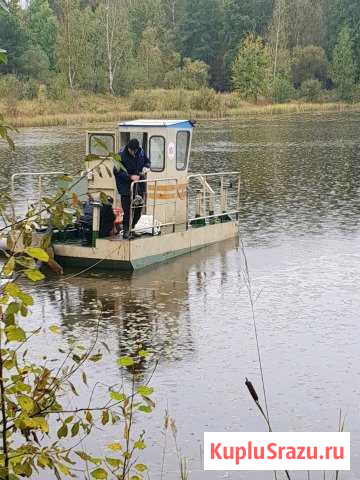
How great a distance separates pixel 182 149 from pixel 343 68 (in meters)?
86.6

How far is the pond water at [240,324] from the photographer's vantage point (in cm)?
983

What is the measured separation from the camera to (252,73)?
91750 mm

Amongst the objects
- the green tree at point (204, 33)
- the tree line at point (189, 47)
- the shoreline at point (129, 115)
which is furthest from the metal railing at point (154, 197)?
the green tree at point (204, 33)

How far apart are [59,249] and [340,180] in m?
16.7

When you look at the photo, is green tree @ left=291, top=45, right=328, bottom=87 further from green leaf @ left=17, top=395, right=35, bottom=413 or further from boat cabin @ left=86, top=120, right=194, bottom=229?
green leaf @ left=17, top=395, right=35, bottom=413

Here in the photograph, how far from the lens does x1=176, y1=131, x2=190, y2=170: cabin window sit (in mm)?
18344

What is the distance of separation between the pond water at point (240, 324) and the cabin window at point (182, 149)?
1.66 meters

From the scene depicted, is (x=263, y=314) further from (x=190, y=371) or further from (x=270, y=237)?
(x=270, y=237)

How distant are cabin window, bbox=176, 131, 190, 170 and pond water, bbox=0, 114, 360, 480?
1659 mm

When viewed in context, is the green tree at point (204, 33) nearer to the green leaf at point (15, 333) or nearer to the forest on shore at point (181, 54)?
the forest on shore at point (181, 54)

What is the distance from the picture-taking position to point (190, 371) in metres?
11.4

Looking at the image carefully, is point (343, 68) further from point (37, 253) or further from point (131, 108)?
point (37, 253)

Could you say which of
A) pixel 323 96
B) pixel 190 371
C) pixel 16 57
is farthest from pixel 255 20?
pixel 190 371

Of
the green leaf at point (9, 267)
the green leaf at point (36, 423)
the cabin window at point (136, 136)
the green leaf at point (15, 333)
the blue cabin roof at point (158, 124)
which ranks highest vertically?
the green leaf at point (9, 267)
